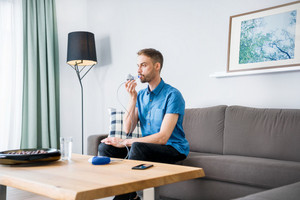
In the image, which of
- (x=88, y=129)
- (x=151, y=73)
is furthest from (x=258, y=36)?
(x=88, y=129)

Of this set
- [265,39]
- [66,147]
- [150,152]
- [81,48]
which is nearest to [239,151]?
[150,152]

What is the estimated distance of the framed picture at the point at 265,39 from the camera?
260 cm

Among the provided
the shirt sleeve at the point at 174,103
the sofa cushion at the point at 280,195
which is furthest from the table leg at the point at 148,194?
the shirt sleeve at the point at 174,103

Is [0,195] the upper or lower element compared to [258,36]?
lower

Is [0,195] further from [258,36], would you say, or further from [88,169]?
[258,36]

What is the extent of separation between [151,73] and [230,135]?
2.75 ft

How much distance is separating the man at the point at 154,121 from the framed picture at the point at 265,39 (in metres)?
0.92

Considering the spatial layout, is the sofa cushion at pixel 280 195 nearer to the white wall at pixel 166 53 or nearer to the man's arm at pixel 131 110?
the man's arm at pixel 131 110

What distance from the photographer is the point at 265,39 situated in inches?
109

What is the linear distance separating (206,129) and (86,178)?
5.46 ft

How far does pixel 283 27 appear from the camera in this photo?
265 cm

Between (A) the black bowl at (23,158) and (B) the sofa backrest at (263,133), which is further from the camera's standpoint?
(B) the sofa backrest at (263,133)

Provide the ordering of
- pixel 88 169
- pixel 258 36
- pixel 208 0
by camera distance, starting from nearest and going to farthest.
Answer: pixel 88 169 < pixel 258 36 < pixel 208 0

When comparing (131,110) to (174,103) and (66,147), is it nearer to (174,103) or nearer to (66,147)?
(174,103)
